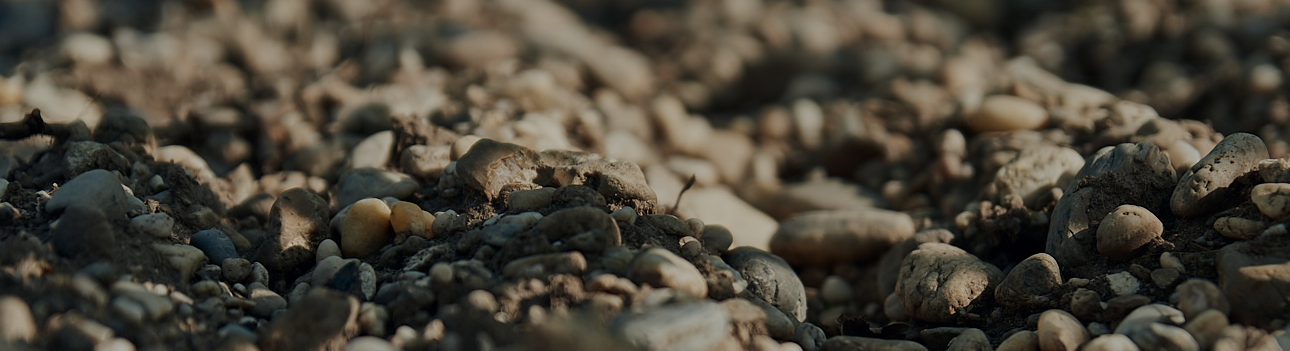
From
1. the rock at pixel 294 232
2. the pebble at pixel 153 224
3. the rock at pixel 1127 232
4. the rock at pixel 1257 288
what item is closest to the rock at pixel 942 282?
the rock at pixel 1127 232

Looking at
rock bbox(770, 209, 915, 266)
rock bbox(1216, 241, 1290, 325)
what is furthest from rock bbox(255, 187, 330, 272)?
rock bbox(1216, 241, 1290, 325)

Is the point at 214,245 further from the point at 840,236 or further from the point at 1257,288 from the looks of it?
the point at 1257,288

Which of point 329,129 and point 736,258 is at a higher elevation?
point 736,258

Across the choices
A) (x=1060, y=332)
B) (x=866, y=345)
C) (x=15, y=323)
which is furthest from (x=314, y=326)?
(x=1060, y=332)

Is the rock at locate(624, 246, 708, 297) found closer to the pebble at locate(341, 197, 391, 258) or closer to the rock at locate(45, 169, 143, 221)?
the pebble at locate(341, 197, 391, 258)

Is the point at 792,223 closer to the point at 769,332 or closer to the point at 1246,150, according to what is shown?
the point at 769,332

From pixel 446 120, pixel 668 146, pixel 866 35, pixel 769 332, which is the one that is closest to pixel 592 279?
pixel 769 332

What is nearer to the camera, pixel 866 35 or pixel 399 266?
pixel 399 266
